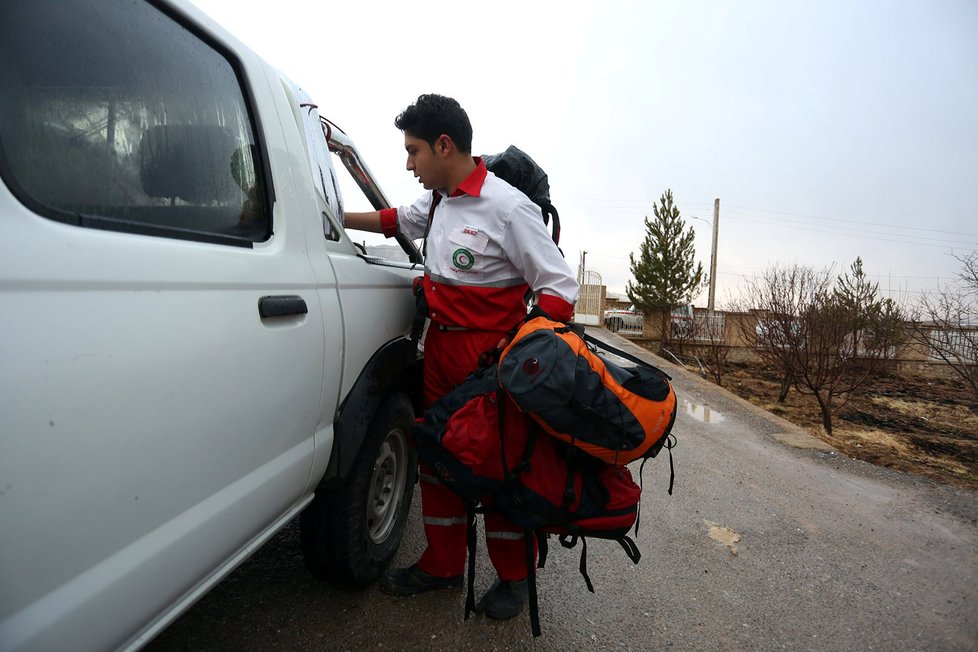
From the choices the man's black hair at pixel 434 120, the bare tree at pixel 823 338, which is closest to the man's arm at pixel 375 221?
the man's black hair at pixel 434 120

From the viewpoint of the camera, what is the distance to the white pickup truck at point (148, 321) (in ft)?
2.95

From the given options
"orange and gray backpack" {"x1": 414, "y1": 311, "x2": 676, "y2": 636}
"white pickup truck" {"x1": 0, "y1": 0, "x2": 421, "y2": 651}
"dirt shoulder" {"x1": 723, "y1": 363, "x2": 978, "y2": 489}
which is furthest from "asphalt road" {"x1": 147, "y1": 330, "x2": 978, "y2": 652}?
"dirt shoulder" {"x1": 723, "y1": 363, "x2": 978, "y2": 489}

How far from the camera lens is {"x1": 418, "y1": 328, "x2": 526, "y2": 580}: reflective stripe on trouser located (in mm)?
2211

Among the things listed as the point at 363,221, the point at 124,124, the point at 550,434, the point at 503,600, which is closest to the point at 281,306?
the point at 124,124

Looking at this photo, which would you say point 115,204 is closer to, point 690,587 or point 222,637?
point 222,637

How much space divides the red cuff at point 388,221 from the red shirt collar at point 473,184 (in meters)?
0.50

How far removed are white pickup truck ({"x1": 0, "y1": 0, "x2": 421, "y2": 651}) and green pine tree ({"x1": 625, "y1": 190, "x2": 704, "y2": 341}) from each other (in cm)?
3062

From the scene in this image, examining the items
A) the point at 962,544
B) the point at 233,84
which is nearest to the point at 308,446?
the point at 233,84

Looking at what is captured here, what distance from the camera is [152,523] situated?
43.6 inches

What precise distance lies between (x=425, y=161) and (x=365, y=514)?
4.57 ft

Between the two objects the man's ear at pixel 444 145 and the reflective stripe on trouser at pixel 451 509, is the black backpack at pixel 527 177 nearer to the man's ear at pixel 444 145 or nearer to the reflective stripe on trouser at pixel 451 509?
the man's ear at pixel 444 145

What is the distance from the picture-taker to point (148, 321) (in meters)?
1.07

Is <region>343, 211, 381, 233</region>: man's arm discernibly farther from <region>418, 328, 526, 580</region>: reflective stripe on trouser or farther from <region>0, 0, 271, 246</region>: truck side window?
<region>0, 0, 271, 246</region>: truck side window

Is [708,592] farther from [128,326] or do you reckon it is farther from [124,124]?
[124,124]
